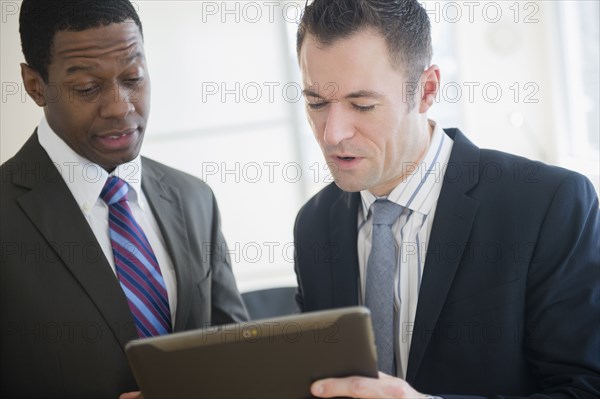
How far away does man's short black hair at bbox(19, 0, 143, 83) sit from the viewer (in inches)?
67.1

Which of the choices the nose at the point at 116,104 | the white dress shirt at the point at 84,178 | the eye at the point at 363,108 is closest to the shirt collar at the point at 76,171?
the white dress shirt at the point at 84,178

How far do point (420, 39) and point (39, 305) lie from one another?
1.21 metres

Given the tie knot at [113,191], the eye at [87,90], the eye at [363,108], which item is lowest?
the tie knot at [113,191]

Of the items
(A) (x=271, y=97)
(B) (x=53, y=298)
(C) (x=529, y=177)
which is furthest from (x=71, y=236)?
(A) (x=271, y=97)

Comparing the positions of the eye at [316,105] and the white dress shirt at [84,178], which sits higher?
the eye at [316,105]

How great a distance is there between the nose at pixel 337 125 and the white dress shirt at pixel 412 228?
0.22 meters

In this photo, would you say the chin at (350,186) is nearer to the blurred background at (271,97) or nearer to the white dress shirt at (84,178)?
the white dress shirt at (84,178)

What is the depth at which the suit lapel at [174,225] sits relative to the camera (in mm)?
1885

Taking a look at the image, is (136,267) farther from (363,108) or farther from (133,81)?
(363,108)

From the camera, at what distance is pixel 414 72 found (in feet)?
5.93

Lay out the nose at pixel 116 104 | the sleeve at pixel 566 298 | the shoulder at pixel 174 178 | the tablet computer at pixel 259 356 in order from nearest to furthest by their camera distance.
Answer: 1. the tablet computer at pixel 259 356
2. the sleeve at pixel 566 298
3. the nose at pixel 116 104
4. the shoulder at pixel 174 178

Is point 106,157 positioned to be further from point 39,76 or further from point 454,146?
point 454,146

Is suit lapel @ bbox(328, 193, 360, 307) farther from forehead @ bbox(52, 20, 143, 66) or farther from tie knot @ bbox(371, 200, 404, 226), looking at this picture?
forehead @ bbox(52, 20, 143, 66)

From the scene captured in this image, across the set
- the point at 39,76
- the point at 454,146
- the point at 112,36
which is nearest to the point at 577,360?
the point at 454,146
